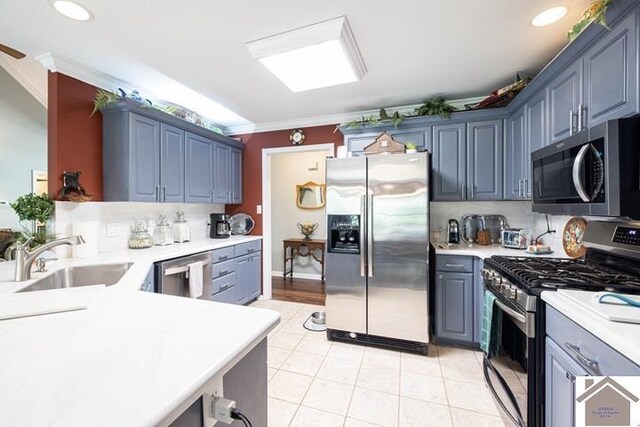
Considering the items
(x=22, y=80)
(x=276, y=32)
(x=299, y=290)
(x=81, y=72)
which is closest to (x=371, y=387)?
(x=299, y=290)

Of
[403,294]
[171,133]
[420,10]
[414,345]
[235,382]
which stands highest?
[420,10]

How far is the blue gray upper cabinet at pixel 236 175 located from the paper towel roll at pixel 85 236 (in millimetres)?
1648

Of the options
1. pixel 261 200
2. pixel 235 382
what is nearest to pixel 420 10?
pixel 235 382

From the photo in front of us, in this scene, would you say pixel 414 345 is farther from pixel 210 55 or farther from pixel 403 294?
pixel 210 55

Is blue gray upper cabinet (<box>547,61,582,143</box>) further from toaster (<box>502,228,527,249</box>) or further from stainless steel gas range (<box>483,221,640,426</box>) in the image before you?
toaster (<box>502,228,527,249</box>)

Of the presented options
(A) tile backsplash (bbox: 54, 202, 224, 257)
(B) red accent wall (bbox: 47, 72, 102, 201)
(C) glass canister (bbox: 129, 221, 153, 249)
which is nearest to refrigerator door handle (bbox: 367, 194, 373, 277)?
(C) glass canister (bbox: 129, 221, 153, 249)

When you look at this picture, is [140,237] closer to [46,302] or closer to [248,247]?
[248,247]

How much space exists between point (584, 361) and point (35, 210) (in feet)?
10.7

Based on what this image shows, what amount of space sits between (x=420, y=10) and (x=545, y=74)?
1.02 metres

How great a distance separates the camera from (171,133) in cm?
275

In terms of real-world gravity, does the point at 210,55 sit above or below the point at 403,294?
above

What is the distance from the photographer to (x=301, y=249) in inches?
198

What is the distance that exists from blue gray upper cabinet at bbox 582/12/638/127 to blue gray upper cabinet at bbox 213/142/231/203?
3356 mm

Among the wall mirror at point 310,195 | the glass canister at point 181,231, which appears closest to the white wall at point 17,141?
the glass canister at point 181,231
